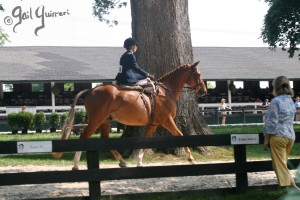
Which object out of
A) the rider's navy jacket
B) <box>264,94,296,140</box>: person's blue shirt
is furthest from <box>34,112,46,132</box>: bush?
<box>264,94,296,140</box>: person's blue shirt

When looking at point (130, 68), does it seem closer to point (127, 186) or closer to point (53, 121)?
point (127, 186)

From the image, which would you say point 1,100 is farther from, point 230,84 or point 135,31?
point 135,31

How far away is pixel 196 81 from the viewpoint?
33.4 ft

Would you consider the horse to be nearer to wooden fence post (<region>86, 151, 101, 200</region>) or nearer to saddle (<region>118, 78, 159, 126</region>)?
saddle (<region>118, 78, 159, 126</region>)

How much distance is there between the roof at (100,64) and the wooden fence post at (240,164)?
2888 cm

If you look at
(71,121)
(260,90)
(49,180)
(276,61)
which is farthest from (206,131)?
(276,61)

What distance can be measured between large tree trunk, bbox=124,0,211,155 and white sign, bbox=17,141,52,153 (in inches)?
263

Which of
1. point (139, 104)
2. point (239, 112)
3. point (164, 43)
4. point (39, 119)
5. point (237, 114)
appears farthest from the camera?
point (239, 112)

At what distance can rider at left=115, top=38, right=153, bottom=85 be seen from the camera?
9828 millimetres

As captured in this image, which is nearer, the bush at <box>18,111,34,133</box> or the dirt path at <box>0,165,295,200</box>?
the dirt path at <box>0,165,295,200</box>

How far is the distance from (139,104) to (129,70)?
0.70 metres

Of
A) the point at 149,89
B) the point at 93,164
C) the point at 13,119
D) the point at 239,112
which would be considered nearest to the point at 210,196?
the point at 93,164

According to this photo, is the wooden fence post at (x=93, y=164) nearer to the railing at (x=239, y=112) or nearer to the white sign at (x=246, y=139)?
the white sign at (x=246, y=139)

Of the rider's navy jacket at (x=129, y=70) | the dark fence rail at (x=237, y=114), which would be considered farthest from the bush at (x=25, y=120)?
the rider's navy jacket at (x=129, y=70)
